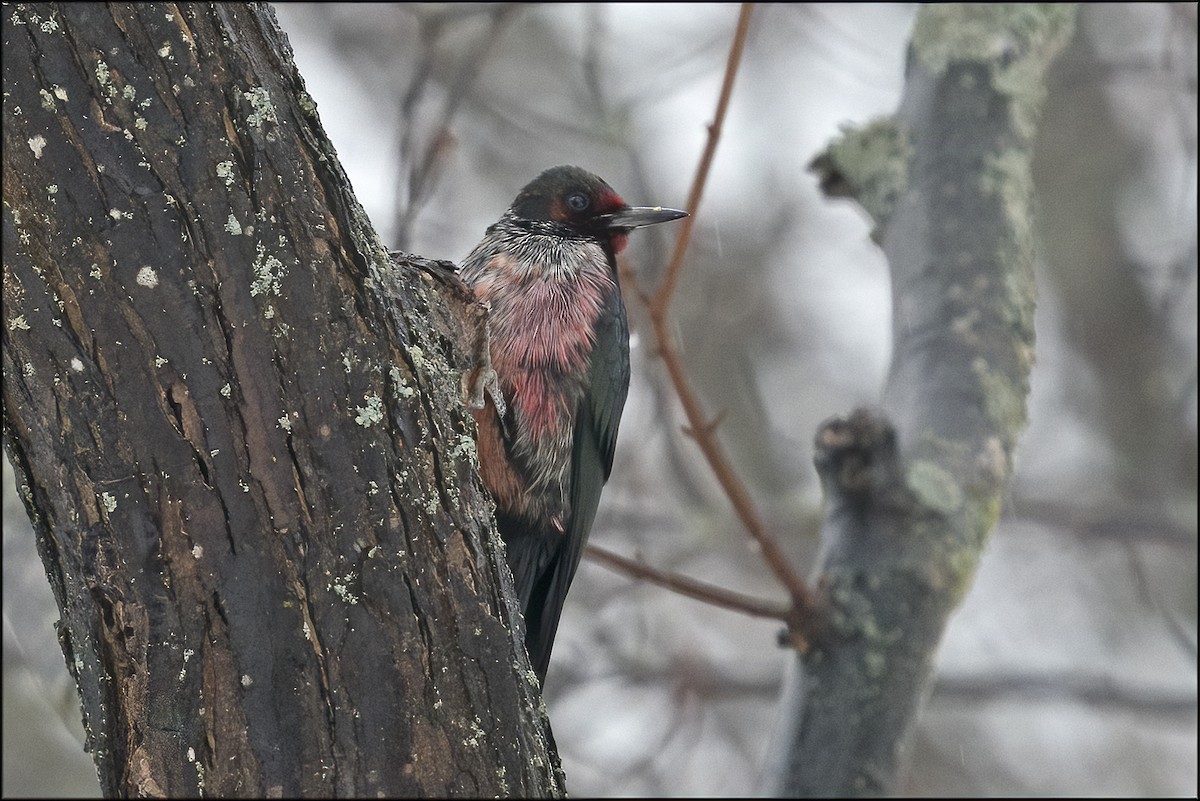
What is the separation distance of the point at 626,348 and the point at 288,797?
1.85 metres

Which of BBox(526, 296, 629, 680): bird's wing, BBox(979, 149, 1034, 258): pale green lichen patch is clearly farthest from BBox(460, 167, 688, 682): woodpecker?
BBox(979, 149, 1034, 258): pale green lichen patch

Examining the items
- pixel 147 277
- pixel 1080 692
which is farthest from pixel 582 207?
pixel 1080 692

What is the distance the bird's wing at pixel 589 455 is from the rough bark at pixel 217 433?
3.94ft

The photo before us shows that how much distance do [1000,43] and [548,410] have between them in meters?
1.85

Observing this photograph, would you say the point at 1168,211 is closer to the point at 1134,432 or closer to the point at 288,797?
the point at 1134,432

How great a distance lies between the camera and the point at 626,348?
3100 mm

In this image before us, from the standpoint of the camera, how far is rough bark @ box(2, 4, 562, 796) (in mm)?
1354

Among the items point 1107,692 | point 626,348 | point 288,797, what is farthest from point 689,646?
point 288,797

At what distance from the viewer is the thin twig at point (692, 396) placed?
2783 mm

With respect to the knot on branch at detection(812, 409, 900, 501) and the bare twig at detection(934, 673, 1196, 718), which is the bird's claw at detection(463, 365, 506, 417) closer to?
the knot on branch at detection(812, 409, 900, 501)

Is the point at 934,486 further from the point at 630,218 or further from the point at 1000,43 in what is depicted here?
the point at 1000,43

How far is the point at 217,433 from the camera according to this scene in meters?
1.37

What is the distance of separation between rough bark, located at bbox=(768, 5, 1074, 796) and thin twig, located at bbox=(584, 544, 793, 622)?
0.44 feet

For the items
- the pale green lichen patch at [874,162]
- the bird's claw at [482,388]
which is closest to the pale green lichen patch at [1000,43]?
the pale green lichen patch at [874,162]
